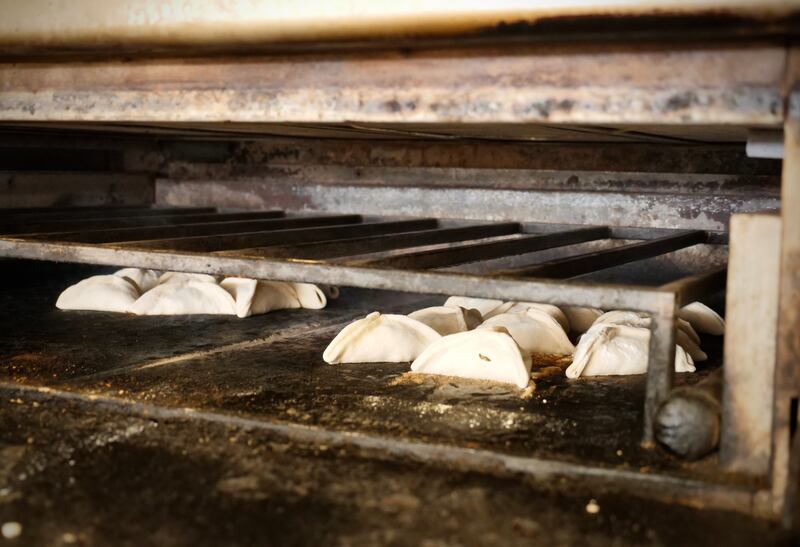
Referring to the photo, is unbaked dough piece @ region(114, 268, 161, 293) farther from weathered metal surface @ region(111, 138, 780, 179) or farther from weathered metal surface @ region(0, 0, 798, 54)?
weathered metal surface @ region(0, 0, 798, 54)

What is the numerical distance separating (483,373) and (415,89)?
78cm

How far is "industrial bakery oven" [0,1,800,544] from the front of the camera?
1.47 m

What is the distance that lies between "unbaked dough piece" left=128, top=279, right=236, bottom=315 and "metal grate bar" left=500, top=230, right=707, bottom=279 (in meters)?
1.36

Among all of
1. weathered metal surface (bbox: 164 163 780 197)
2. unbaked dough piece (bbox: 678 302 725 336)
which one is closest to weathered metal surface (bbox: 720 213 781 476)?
unbaked dough piece (bbox: 678 302 725 336)

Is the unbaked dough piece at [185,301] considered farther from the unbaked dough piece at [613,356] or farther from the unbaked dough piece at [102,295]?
the unbaked dough piece at [613,356]

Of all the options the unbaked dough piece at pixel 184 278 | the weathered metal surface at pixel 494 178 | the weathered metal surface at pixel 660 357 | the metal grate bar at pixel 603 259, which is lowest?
the unbaked dough piece at pixel 184 278

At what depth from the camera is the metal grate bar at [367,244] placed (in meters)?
2.29

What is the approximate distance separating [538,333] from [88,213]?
2.11 meters

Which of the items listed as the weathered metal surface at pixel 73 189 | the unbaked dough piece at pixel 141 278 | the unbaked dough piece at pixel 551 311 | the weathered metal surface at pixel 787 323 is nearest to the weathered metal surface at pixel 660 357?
the weathered metal surface at pixel 787 323

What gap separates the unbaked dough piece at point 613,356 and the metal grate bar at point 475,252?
0.34m

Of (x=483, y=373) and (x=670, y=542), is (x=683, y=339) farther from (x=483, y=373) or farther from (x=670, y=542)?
(x=670, y=542)

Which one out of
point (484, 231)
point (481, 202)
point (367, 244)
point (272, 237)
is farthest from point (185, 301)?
point (481, 202)

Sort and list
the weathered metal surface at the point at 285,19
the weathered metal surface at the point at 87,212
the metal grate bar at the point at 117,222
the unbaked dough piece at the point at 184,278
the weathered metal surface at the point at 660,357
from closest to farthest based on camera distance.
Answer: the weathered metal surface at the point at 285,19, the weathered metal surface at the point at 660,357, the metal grate bar at the point at 117,222, the unbaked dough piece at the point at 184,278, the weathered metal surface at the point at 87,212

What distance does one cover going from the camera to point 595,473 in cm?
154
